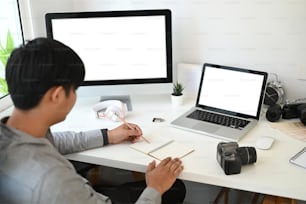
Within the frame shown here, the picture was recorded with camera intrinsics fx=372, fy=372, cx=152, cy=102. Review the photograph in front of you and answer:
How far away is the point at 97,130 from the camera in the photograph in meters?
1.49

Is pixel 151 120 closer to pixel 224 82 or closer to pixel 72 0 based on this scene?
pixel 224 82

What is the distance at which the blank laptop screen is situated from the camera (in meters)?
1.65

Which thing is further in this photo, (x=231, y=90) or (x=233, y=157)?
(x=231, y=90)

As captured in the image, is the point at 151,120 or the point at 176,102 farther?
the point at 176,102

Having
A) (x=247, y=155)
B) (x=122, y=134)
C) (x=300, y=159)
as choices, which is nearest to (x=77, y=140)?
(x=122, y=134)

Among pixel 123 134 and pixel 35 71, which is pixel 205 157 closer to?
pixel 123 134

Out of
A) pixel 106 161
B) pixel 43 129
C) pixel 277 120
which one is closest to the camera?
pixel 43 129

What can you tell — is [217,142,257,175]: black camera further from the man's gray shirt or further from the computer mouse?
the man's gray shirt

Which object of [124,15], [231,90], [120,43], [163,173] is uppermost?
[124,15]

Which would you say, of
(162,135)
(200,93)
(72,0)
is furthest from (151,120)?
(72,0)

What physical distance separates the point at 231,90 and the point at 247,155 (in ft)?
1.56

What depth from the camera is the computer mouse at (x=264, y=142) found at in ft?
4.68

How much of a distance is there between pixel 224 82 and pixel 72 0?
968 millimetres

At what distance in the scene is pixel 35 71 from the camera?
0.96m
